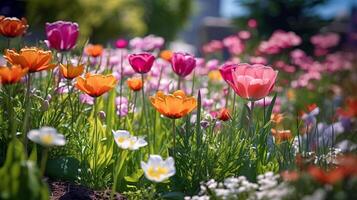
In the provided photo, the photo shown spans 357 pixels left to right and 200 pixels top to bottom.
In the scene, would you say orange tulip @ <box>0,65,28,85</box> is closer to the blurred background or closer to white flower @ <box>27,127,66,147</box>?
white flower @ <box>27,127,66,147</box>

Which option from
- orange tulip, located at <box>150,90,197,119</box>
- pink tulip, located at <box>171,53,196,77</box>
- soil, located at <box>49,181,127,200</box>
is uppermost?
pink tulip, located at <box>171,53,196,77</box>

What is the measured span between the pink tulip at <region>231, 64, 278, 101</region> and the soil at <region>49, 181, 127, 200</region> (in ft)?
2.05

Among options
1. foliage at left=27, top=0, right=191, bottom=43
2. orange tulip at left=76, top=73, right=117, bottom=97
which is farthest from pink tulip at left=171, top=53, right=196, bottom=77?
foliage at left=27, top=0, right=191, bottom=43

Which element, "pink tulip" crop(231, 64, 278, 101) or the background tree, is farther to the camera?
the background tree

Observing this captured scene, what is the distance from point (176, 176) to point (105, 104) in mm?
998

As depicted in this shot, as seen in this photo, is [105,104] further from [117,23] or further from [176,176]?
[117,23]

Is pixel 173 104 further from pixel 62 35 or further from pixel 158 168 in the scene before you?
pixel 62 35

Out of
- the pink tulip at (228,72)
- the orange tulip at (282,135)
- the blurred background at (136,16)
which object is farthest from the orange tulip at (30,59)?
the blurred background at (136,16)

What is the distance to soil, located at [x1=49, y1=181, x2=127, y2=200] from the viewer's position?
2.36m

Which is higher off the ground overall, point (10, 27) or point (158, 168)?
point (10, 27)

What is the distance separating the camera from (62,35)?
2652mm

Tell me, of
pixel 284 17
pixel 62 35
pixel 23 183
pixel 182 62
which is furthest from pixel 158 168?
pixel 284 17

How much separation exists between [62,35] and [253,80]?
2.77 feet

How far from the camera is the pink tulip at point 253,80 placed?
2391 millimetres
